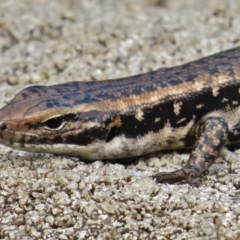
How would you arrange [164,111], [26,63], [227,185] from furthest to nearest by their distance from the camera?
[26,63] < [164,111] < [227,185]

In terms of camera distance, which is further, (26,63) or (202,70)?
(26,63)

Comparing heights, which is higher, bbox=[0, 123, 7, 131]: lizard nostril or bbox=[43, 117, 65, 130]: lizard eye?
bbox=[43, 117, 65, 130]: lizard eye

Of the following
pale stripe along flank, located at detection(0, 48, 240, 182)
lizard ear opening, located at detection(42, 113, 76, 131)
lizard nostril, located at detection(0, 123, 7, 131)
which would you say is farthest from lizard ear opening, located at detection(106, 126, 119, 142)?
lizard nostril, located at detection(0, 123, 7, 131)

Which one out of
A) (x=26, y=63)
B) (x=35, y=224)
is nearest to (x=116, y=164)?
(x=35, y=224)

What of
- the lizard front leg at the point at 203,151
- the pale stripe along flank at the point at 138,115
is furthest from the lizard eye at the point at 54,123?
the lizard front leg at the point at 203,151

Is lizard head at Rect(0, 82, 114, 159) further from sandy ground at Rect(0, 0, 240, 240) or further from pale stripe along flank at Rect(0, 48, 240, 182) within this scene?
sandy ground at Rect(0, 0, 240, 240)

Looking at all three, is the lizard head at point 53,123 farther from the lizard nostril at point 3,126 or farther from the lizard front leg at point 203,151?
the lizard front leg at point 203,151

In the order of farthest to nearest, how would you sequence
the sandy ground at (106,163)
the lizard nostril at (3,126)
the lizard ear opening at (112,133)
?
1. the lizard ear opening at (112,133)
2. the lizard nostril at (3,126)
3. the sandy ground at (106,163)

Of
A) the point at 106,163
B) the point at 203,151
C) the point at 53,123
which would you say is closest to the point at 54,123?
the point at 53,123

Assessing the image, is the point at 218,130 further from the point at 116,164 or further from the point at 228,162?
the point at 116,164
